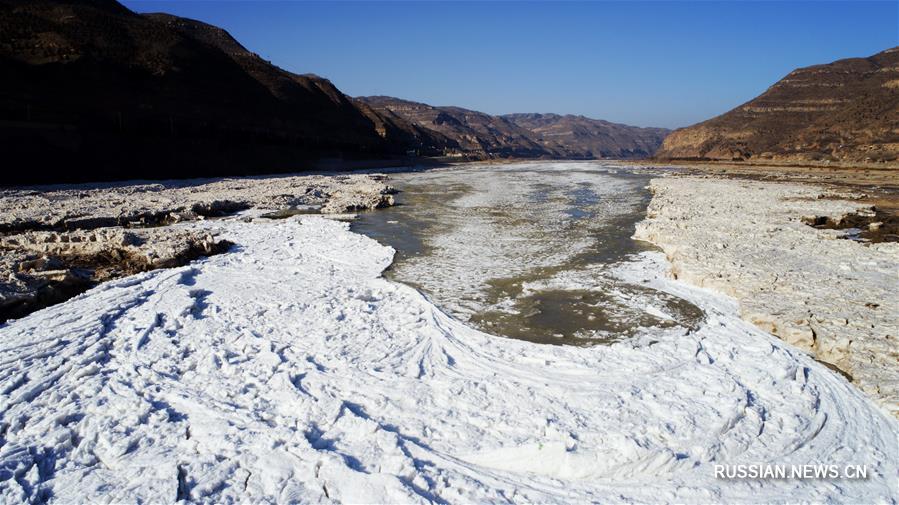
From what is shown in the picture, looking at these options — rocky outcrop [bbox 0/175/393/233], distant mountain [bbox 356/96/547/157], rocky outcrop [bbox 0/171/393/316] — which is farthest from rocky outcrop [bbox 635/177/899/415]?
distant mountain [bbox 356/96/547/157]

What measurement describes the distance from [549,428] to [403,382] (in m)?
1.55

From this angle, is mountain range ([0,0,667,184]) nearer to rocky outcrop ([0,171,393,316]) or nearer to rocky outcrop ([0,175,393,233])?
rocky outcrop ([0,175,393,233])

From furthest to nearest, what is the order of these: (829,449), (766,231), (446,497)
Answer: (766,231)
(829,449)
(446,497)

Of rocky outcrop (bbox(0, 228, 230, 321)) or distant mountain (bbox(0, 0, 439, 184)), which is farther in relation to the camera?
distant mountain (bbox(0, 0, 439, 184))

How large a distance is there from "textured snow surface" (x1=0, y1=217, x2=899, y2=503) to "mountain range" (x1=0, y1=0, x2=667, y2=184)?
20.8 meters

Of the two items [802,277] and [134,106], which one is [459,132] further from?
Result: [802,277]

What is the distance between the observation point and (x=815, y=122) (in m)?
59.9

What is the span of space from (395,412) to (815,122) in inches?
2931

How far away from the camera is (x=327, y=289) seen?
7.78 m

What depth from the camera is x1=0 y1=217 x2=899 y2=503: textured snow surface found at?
11.2 feet

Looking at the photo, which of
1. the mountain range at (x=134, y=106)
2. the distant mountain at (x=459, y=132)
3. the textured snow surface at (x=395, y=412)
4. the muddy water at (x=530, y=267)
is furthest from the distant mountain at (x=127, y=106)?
the distant mountain at (x=459, y=132)

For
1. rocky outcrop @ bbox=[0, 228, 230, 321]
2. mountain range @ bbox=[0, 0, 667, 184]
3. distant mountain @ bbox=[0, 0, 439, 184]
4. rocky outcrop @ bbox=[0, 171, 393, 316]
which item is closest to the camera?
rocky outcrop @ bbox=[0, 228, 230, 321]

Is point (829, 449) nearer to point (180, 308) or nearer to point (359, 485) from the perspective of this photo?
point (359, 485)

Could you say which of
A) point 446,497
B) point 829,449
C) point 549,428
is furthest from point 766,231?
point 446,497
